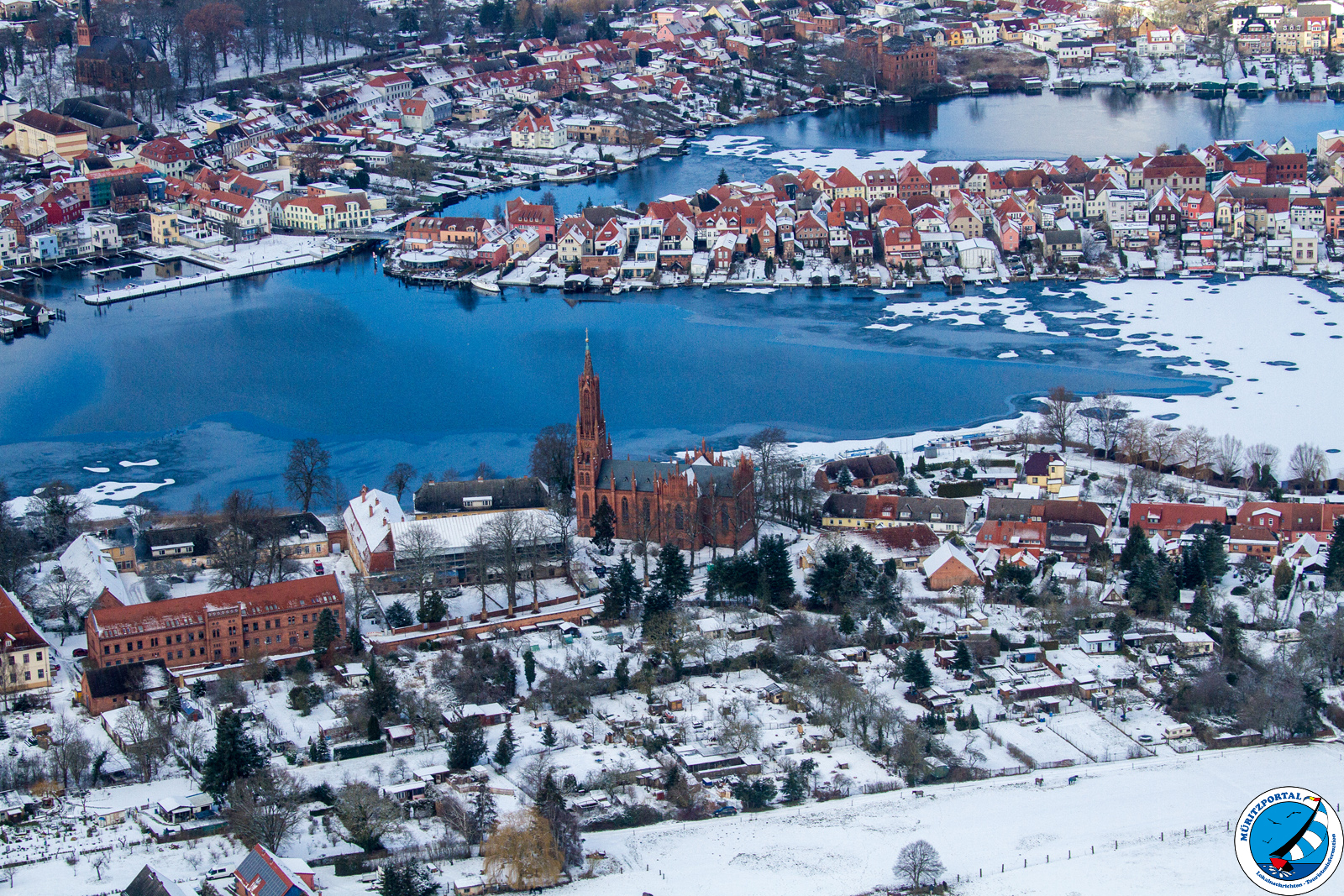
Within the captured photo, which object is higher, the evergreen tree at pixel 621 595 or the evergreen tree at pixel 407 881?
the evergreen tree at pixel 621 595

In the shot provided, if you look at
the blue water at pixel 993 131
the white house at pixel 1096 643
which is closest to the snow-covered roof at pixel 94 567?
the white house at pixel 1096 643

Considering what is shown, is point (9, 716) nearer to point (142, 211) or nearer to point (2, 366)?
point (2, 366)

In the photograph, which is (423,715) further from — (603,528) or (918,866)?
(918,866)

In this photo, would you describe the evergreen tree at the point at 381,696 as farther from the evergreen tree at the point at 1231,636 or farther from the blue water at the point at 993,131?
the blue water at the point at 993,131

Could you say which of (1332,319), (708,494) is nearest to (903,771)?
(708,494)

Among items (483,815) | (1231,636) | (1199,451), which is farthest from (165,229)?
(1231,636)

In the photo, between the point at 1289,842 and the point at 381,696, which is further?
the point at 381,696
